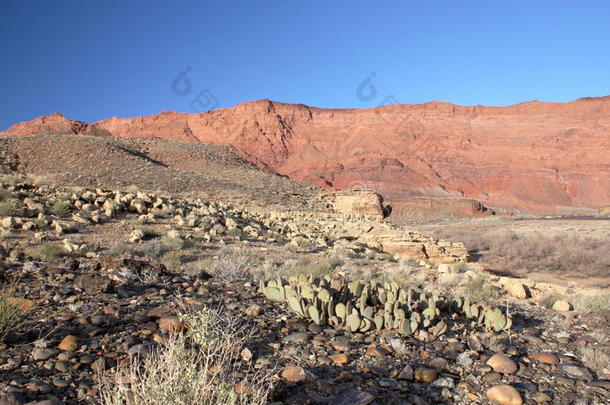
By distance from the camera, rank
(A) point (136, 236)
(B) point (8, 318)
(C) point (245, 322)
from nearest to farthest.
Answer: (B) point (8, 318) → (C) point (245, 322) → (A) point (136, 236)

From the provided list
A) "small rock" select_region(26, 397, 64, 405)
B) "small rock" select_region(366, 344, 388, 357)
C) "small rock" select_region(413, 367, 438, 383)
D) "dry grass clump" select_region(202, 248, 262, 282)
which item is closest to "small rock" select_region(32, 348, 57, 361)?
"small rock" select_region(26, 397, 64, 405)

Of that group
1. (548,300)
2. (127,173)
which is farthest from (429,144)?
(548,300)

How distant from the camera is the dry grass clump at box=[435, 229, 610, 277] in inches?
628

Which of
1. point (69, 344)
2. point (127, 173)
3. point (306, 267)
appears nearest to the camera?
point (69, 344)

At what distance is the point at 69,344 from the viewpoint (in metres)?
3.24

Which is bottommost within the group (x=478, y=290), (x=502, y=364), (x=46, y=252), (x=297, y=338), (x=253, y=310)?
(x=478, y=290)

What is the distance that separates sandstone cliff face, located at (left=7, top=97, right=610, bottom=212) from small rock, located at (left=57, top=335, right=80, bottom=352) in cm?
6082

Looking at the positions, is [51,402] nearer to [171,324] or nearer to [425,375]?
[171,324]

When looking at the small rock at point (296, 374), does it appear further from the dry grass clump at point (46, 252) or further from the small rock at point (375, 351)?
the dry grass clump at point (46, 252)

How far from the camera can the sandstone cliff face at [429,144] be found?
7000 centimetres

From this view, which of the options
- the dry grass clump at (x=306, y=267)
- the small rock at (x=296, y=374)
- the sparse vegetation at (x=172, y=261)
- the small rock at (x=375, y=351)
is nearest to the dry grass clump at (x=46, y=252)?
the sparse vegetation at (x=172, y=261)

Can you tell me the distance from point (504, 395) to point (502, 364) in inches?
23.7

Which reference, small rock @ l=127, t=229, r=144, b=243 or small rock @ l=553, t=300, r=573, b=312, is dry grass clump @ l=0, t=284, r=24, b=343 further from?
small rock @ l=553, t=300, r=573, b=312

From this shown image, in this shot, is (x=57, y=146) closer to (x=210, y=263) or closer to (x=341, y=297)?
(x=210, y=263)
